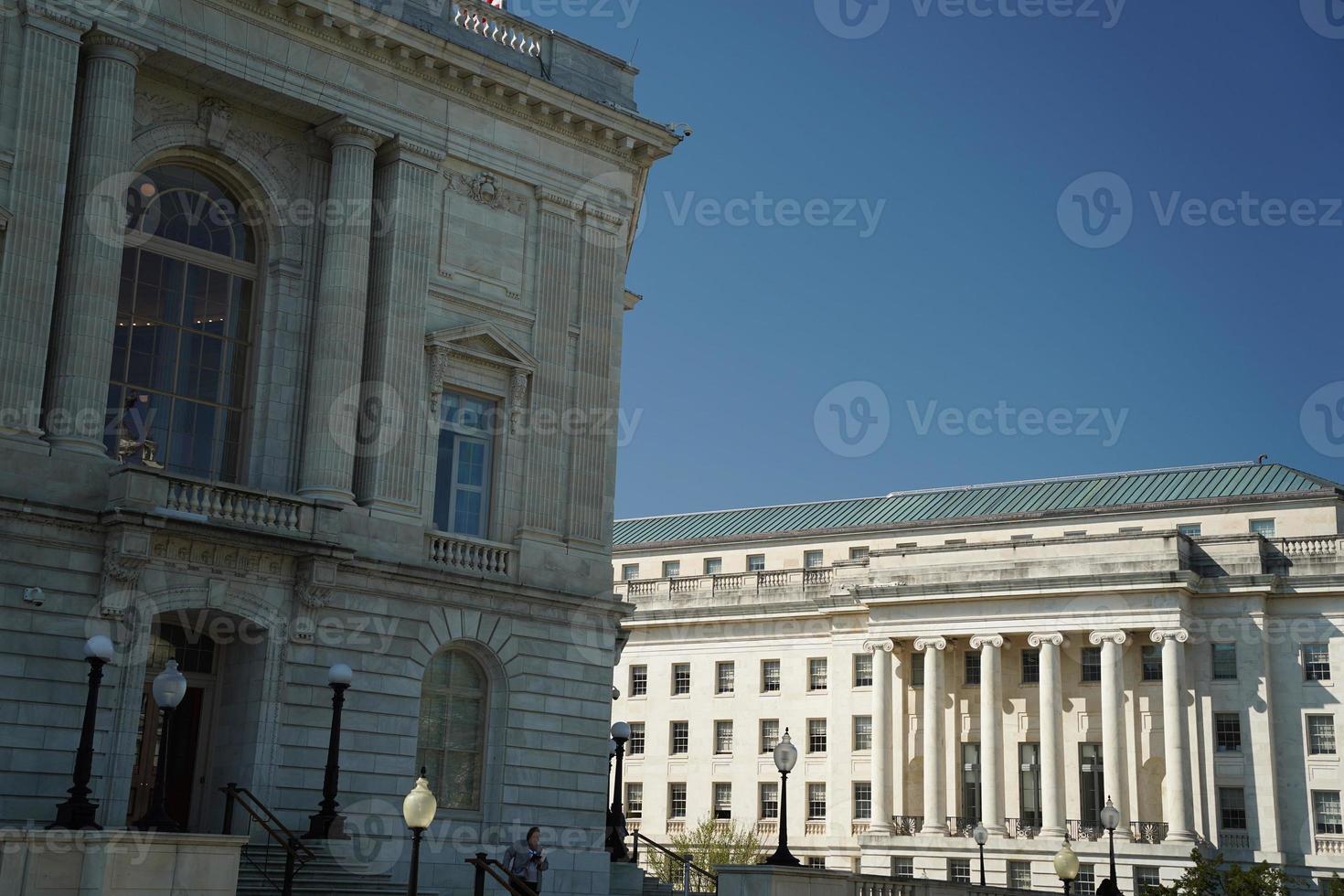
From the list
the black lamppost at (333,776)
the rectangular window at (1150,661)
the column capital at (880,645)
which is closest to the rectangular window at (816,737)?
the column capital at (880,645)

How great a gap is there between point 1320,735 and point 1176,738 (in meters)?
6.54

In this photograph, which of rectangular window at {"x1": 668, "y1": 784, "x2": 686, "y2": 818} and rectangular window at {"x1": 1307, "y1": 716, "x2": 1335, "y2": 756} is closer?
rectangular window at {"x1": 1307, "y1": 716, "x2": 1335, "y2": 756}

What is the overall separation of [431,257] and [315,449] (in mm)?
5105

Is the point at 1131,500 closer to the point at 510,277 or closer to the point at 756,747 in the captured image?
the point at 756,747

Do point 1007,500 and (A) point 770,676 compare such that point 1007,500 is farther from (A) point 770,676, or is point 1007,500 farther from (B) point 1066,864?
(B) point 1066,864

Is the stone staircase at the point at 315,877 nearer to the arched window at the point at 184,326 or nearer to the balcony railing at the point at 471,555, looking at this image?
the balcony railing at the point at 471,555

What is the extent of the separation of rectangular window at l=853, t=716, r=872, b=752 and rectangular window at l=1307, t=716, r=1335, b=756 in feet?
69.3

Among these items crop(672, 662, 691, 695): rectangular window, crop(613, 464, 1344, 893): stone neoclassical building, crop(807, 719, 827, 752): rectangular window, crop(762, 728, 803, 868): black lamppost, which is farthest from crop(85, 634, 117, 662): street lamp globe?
crop(672, 662, 691, 695): rectangular window

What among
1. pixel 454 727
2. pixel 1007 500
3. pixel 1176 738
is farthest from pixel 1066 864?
pixel 1007 500

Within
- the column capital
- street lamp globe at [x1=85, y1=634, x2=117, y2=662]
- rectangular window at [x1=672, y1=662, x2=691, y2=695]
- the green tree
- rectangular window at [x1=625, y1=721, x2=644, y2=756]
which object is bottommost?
the green tree

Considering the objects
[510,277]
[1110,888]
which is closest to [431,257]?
[510,277]

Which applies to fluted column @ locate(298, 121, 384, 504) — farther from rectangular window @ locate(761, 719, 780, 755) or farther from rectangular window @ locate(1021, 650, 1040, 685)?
rectangular window @ locate(761, 719, 780, 755)

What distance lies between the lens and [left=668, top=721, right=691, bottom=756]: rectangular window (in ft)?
280

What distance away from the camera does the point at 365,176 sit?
108ft
